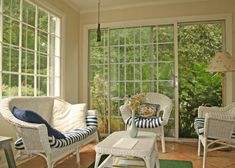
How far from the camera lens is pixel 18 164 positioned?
2979 mm

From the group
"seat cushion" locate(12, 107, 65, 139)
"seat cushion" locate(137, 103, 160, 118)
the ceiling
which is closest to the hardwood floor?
"seat cushion" locate(137, 103, 160, 118)

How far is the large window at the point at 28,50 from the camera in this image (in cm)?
297

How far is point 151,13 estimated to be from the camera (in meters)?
4.38

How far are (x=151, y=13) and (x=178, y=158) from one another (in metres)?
2.62

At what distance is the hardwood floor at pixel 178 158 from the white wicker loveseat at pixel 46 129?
8.0 inches

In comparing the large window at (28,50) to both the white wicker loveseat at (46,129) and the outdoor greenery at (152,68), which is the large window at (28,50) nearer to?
the white wicker loveseat at (46,129)

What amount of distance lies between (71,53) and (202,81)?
273cm

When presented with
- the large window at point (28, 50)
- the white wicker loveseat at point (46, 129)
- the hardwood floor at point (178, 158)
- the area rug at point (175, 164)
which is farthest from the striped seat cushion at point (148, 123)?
the large window at point (28, 50)

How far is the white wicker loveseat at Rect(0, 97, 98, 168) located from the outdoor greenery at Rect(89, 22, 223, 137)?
1.42 meters

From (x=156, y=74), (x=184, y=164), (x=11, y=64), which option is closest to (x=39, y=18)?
(x=11, y=64)

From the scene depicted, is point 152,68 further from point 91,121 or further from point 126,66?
point 91,121

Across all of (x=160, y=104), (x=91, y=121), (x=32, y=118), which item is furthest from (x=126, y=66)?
(x=32, y=118)

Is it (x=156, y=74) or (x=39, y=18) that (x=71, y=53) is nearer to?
(x=39, y=18)

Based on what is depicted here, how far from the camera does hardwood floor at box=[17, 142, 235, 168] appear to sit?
2.95 metres
